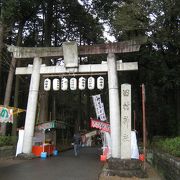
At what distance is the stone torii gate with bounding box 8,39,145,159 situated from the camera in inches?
676

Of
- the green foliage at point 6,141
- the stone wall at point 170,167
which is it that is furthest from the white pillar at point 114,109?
the green foliage at point 6,141

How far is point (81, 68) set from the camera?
62.3 feet

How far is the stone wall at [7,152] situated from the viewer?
789 inches

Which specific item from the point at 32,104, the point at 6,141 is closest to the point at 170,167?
the point at 32,104

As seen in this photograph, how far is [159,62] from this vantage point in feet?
79.8

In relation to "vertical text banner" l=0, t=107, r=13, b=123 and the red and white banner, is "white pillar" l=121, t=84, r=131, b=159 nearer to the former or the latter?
the red and white banner

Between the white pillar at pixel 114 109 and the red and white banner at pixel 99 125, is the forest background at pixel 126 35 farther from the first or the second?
the red and white banner at pixel 99 125

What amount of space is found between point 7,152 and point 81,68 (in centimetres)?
690

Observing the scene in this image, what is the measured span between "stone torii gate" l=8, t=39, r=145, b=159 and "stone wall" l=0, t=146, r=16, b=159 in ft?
4.62

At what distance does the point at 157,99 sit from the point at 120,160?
16.5 m

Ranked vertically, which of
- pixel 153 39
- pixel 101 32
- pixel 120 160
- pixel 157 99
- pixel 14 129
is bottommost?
pixel 120 160

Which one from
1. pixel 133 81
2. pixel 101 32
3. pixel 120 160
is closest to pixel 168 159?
pixel 120 160

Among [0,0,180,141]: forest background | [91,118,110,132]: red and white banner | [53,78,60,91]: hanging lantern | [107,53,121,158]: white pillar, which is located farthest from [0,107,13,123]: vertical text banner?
[0,0,180,141]: forest background

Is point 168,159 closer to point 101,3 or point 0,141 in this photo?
point 0,141
